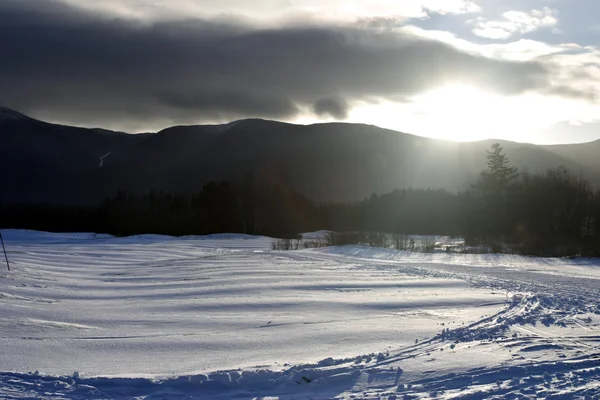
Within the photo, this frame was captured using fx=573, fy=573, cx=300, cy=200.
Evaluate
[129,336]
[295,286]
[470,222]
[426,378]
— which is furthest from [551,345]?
[470,222]

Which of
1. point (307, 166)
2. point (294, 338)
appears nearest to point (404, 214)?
point (294, 338)

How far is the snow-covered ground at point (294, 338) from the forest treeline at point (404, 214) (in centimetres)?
2378

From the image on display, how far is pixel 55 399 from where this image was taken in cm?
566

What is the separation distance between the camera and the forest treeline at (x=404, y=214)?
4941 cm

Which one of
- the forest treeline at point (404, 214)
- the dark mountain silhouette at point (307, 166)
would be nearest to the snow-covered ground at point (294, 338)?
the forest treeline at point (404, 214)

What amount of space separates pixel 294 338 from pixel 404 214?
66.7m

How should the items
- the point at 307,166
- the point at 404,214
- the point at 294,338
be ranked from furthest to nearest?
the point at 307,166 < the point at 404,214 < the point at 294,338

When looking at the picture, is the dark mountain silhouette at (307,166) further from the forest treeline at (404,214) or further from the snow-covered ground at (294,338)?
the snow-covered ground at (294,338)

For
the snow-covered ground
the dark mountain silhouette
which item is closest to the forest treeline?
the snow-covered ground

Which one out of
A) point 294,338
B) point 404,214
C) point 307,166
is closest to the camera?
point 294,338

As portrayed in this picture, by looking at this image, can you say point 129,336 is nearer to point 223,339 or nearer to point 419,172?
point 223,339

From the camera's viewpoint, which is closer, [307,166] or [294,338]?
[294,338]

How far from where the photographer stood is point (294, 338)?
8711 mm

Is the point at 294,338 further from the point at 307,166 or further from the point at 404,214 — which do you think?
the point at 307,166
